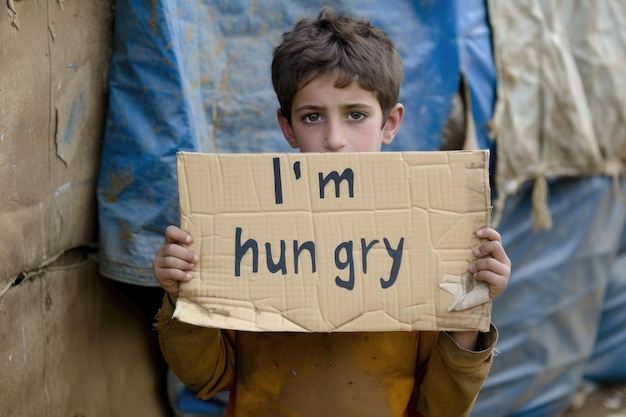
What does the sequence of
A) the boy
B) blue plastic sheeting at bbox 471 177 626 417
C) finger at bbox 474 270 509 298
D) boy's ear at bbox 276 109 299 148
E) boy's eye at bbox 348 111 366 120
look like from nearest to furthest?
1. finger at bbox 474 270 509 298
2. the boy
3. boy's eye at bbox 348 111 366 120
4. boy's ear at bbox 276 109 299 148
5. blue plastic sheeting at bbox 471 177 626 417

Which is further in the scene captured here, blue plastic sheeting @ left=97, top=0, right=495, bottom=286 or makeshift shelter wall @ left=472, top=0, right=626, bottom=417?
makeshift shelter wall @ left=472, top=0, right=626, bottom=417

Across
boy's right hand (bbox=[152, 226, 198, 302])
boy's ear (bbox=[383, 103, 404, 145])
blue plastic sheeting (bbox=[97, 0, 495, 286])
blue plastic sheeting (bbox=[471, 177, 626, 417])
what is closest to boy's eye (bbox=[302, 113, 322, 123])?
boy's ear (bbox=[383, 103, 404, 145])

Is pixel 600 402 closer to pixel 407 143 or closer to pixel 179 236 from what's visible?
pixel 407 143

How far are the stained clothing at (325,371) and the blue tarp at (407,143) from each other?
77cm

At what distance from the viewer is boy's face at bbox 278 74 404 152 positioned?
1849 mm

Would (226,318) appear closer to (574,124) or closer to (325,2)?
(325,2)

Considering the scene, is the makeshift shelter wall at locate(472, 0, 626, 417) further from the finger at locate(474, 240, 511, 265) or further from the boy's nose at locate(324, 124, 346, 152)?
the finger at locate(474, 240, 511, 265)

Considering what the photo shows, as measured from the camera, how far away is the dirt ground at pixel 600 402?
3648 millimetres

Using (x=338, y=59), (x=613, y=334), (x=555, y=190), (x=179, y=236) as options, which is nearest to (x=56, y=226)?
(x=179, y=236)

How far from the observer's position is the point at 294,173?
5.35 ft

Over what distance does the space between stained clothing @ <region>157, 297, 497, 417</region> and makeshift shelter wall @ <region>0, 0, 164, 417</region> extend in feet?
1.80

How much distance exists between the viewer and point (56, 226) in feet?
7.72

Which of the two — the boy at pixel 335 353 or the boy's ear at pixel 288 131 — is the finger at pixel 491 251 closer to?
the boy at pixel 335 353

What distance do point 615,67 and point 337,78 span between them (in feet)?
5.69
